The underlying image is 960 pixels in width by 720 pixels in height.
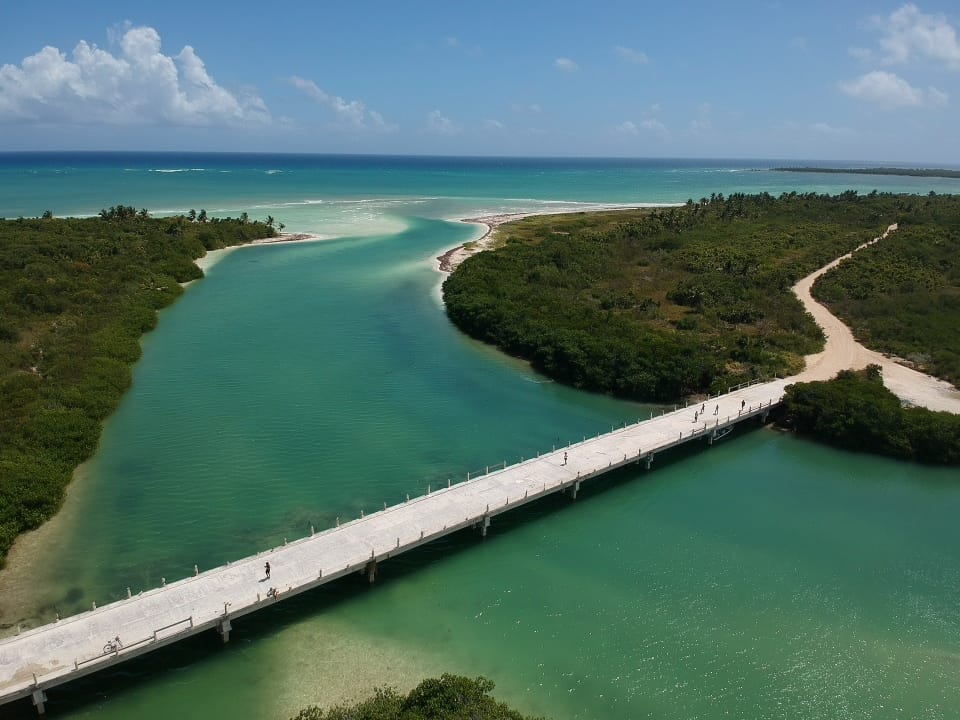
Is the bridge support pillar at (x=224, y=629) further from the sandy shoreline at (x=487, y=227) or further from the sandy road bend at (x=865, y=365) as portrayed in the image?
the sandy shoreline at (x=487, y=227)

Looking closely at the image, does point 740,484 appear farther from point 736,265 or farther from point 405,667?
point 736,265

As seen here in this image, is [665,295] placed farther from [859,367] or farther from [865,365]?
[859,367]

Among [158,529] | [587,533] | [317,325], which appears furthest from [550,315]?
[158,529]

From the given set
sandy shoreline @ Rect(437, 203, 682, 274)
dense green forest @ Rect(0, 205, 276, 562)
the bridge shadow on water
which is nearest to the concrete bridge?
the bridge shadow on water

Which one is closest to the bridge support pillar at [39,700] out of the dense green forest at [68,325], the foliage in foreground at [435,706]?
the foliage in foreground at [435,706]

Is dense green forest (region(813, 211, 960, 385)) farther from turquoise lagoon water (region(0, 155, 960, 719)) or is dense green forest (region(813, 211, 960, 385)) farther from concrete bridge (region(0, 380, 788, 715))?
concrete bridge (region(0, 380, 788, 715))

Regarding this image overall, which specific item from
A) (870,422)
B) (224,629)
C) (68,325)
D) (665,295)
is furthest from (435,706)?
(665,295)
